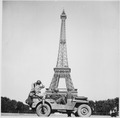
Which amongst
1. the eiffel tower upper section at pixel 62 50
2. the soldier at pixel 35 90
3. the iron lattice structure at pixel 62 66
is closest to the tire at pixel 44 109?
the soldier at pixel 35 90

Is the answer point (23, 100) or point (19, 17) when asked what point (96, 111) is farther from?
point (19, 17)

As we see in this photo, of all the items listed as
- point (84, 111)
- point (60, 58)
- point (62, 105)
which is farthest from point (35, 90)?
point (84, 111)

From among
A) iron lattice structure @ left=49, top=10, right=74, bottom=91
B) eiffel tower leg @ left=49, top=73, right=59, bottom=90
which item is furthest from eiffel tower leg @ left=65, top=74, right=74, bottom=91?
eiffel tower leg @ left=49, top=73, right=59, bottom=90

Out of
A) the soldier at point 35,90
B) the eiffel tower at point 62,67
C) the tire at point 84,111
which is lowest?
the tire at point 84,111

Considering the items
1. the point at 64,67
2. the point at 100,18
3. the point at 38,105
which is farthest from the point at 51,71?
the point at 100,18

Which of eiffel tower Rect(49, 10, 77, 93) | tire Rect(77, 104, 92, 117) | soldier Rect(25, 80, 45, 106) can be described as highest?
eiffel tower Rect(49, 10, 77, 93)

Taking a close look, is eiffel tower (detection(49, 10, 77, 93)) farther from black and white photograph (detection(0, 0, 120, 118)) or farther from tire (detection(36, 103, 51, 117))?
tire (detection(36, 103, 51, 117))

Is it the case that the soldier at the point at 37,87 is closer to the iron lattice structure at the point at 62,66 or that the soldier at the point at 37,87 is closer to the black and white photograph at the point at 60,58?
the black and white photograph at the point at 60,58
